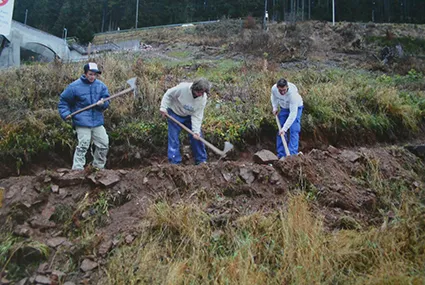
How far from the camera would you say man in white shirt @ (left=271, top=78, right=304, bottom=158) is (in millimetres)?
5375

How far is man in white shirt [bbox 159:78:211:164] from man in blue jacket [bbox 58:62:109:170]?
94cm

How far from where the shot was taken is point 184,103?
16.3ft

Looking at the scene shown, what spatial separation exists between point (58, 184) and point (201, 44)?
1312 centimetres

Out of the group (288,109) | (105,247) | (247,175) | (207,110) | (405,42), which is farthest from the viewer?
(405,42)

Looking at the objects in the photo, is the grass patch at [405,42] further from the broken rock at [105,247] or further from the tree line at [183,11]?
the broken rock at [105,247]

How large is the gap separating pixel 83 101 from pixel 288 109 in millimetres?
3242

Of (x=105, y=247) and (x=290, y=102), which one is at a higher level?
(x=290, y=102)

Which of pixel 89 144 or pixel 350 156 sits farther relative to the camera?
pixel 350 156

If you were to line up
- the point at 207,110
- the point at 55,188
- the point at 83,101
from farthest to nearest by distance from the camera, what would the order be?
the point at 207,110 → the point at 83,101 → the point at 55,188

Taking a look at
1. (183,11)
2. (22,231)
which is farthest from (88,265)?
(183,11)

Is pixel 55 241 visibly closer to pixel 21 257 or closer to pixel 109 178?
pixel 21 257

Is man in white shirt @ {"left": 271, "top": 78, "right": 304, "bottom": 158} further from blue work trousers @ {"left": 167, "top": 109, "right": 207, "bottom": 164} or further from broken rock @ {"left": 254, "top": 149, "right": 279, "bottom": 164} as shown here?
blue work trousers @ {"left": 167, "top": 109, "right": 207, "bottom": 164}

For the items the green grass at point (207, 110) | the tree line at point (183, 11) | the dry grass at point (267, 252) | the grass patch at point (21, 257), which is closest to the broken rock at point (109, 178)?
the dry grass at point (267, 252)

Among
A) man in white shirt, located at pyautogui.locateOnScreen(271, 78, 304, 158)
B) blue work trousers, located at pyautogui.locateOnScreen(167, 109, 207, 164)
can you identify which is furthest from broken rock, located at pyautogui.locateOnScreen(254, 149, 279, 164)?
blue work trousers, located at pyautogui.locateOnScreen(167, 109, 207, 164)
